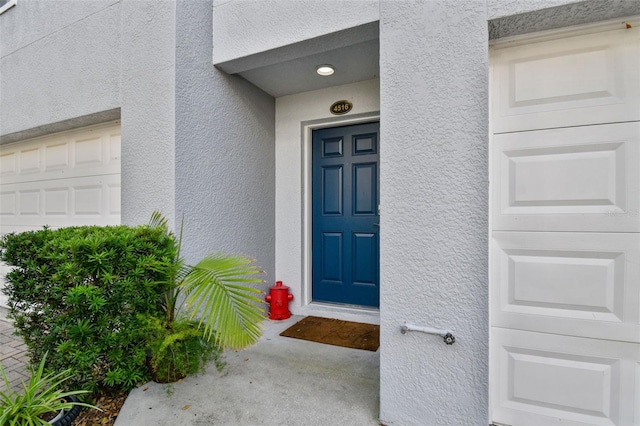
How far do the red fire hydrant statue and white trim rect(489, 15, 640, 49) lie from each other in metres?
Result: 2.93

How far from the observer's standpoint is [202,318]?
1696 millimetres

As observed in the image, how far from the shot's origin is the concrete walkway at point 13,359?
2.27 m

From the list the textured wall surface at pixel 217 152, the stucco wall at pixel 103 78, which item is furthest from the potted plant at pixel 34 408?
the stucco wall at pixel 103 78

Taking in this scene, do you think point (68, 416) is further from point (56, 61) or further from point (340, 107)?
point (56, 61)

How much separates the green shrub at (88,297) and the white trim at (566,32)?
8.39ft

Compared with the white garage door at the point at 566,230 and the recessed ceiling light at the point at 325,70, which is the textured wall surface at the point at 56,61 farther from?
the white garage door at the point at 566,230

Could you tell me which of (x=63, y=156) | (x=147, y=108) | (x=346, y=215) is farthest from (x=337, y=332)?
(x=63, y=156)

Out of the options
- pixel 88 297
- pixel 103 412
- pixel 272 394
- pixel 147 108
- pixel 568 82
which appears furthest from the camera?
pixel 147 108

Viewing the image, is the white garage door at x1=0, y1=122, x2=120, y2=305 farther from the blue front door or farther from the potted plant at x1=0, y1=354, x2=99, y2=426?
the blue front door

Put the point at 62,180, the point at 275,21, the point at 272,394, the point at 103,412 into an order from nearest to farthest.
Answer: the point at 103,412 < the point at 272,394 < the point at 275,21 < the point at 62,180

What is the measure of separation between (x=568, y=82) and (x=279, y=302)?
10.1ft

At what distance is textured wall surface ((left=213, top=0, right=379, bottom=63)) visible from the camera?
81.6 inches

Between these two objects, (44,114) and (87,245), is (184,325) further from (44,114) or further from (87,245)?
(44,114)

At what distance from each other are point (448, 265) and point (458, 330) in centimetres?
36
